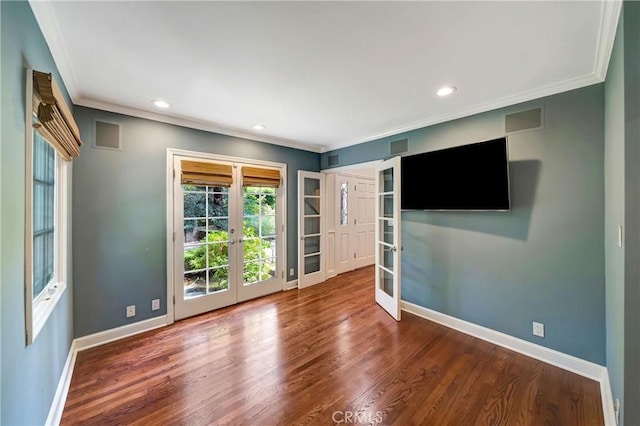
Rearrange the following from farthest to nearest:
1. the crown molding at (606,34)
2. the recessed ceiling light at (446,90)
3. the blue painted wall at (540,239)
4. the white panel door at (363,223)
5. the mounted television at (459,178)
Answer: the white panel door at (363,223), the mounted television at (459,178), the recessed ceiling light at (446,90), the blue painted wall at (540,239), the crown molding at (606,34)

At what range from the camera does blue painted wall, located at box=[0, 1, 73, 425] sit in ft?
3.43

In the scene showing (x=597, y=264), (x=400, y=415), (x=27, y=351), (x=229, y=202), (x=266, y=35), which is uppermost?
(x=266, y=35)

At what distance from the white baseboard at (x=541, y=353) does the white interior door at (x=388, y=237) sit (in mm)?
465

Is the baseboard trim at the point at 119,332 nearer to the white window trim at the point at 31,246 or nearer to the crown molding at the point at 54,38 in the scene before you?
the white window trim at the point at 31,246

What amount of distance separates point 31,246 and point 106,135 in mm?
1877

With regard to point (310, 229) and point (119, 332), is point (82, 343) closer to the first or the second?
point (119, 332)

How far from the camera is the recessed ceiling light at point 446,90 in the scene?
2.34 meters

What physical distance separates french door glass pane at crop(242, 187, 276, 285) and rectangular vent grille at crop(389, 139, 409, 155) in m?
1.94

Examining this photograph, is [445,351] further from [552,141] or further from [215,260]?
[215,260]

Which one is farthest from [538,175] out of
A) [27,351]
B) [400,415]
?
[27,351]

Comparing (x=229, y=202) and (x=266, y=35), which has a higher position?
(x=266, y=35)

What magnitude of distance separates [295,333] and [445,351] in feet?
5.08

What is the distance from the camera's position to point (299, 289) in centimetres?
438

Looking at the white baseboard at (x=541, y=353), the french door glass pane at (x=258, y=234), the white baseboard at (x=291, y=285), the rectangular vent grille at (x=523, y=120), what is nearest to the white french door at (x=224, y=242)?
the french door glass pane at (x=258, y=234)
